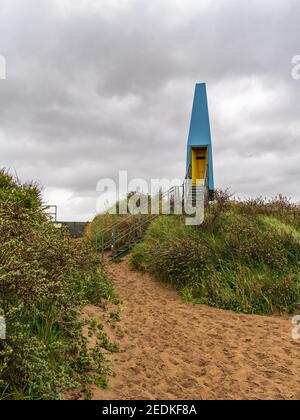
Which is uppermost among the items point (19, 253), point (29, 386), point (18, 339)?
point (19, 253)

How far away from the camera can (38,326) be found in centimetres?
409

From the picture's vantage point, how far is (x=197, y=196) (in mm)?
15461

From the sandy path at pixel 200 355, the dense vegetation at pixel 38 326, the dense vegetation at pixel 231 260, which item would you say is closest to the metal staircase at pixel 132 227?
the dense vegetation at pixel 231 260

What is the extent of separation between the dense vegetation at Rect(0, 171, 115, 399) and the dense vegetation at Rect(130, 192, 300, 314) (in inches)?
143

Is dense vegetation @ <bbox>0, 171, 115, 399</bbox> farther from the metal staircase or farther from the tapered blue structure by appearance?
the tapered blue structure

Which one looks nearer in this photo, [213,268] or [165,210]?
[213,268]

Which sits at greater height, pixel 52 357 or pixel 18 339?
pixel 18 339

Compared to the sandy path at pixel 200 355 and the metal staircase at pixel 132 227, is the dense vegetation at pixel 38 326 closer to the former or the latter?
the sandy path at pixel 200 355

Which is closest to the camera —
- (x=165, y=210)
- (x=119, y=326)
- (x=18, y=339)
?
(x=18, y=339)

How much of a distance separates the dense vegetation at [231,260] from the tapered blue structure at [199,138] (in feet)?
20.0

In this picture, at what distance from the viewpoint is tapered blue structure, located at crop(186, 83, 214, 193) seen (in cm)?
1804
